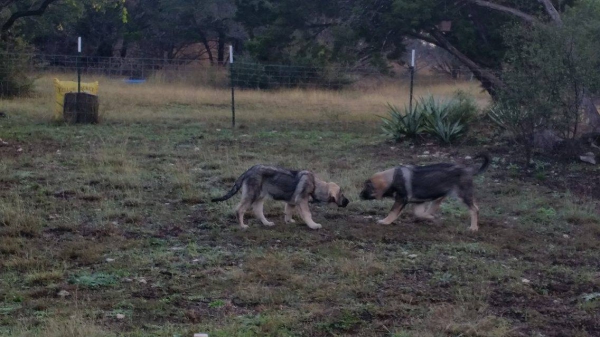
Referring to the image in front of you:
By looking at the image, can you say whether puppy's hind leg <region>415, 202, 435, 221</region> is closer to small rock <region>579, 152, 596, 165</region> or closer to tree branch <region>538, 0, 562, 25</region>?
small rock <region>579, 152, 596, 165</region>

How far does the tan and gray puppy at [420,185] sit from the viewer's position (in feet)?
29.5

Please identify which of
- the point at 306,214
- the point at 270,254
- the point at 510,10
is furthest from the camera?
the point at 510,10

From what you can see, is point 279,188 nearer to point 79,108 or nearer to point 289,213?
point 289,213

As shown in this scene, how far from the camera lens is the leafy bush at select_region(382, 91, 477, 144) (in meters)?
15.9

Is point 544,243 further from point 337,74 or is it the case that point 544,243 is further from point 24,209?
point 337,74

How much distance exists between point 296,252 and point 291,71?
68.0 feet

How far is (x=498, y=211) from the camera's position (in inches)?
395

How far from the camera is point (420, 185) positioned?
29.5ft

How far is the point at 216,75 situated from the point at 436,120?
16.5 m

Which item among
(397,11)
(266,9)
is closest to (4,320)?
(397,11)

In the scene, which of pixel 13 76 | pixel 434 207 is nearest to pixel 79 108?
pixel 13 76

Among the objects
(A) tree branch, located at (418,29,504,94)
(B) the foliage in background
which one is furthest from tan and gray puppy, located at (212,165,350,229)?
(A) tree branch, located at (418,29,504,94)

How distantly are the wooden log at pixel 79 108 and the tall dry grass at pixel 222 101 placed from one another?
46.0 inches

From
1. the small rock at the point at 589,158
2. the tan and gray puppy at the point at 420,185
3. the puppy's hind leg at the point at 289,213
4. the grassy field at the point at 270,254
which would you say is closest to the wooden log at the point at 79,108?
the grassy field at the point at 270,254
